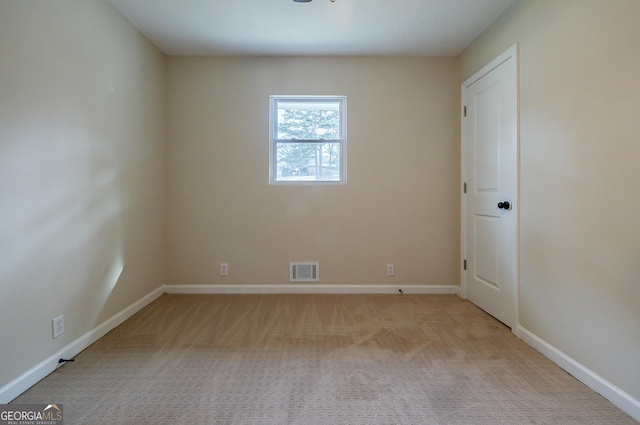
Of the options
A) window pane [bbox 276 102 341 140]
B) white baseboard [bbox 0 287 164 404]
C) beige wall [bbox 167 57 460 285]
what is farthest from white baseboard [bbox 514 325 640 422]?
white baseboard [bbox 0 287 164 404]

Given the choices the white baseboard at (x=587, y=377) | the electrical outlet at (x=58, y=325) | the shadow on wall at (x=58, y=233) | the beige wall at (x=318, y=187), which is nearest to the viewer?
the white baseboard at (x=587, y=377)

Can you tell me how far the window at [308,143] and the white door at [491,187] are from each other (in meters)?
1.28

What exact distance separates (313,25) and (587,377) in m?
3.12

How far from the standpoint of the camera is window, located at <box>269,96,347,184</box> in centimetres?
328

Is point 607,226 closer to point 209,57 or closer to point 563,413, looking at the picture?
point 563,413

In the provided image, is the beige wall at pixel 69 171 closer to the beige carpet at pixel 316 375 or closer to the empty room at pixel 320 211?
the empty room at pixel 320 211

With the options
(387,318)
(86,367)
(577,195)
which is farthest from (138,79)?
(577,195)

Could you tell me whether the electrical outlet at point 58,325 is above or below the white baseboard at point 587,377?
above

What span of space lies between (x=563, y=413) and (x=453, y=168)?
233 cm

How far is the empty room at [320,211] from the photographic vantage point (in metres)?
1.55

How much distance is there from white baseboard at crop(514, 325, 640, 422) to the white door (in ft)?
0.91

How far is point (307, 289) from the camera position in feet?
10.7

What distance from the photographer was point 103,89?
7.48ft

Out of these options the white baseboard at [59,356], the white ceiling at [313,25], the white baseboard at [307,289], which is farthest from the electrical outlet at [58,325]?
the white ceiling at [313,25]
